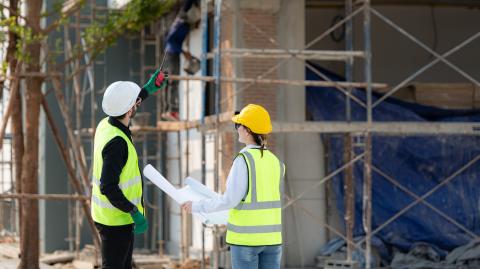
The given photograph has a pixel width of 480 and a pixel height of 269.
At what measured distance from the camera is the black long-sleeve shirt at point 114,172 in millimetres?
6574

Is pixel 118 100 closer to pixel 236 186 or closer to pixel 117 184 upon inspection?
pixel 117 184

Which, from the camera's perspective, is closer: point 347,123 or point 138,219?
point 138,219

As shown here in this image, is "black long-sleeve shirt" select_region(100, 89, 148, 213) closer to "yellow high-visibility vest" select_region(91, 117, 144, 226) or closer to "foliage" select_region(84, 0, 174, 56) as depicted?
"yellow high-visibility vest" select_region(91, 117, 144, 226)

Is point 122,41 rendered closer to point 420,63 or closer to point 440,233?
point 420,63

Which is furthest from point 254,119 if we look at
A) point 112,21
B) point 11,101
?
point 112,21

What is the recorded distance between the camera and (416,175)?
14.2 metres

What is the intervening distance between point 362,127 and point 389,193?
82.6 inches

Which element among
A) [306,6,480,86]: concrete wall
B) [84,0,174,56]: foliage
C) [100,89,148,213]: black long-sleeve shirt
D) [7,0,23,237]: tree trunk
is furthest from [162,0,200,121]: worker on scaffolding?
[100,89,148,213]: black long-sleeve shirt

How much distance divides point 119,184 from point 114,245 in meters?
0.42

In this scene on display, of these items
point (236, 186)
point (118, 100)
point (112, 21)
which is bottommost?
point (236, 186)

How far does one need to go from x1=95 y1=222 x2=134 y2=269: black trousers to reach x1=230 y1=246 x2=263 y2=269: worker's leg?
75cm

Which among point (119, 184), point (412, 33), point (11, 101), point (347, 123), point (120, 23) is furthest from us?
point (412, 33)

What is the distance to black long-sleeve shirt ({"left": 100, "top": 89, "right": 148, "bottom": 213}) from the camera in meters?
6.57

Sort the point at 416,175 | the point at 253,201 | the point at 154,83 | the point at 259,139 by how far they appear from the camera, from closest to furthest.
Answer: the point at 253,201 → the point at 259,139 → the point at 154,83 → the point at 416,175
